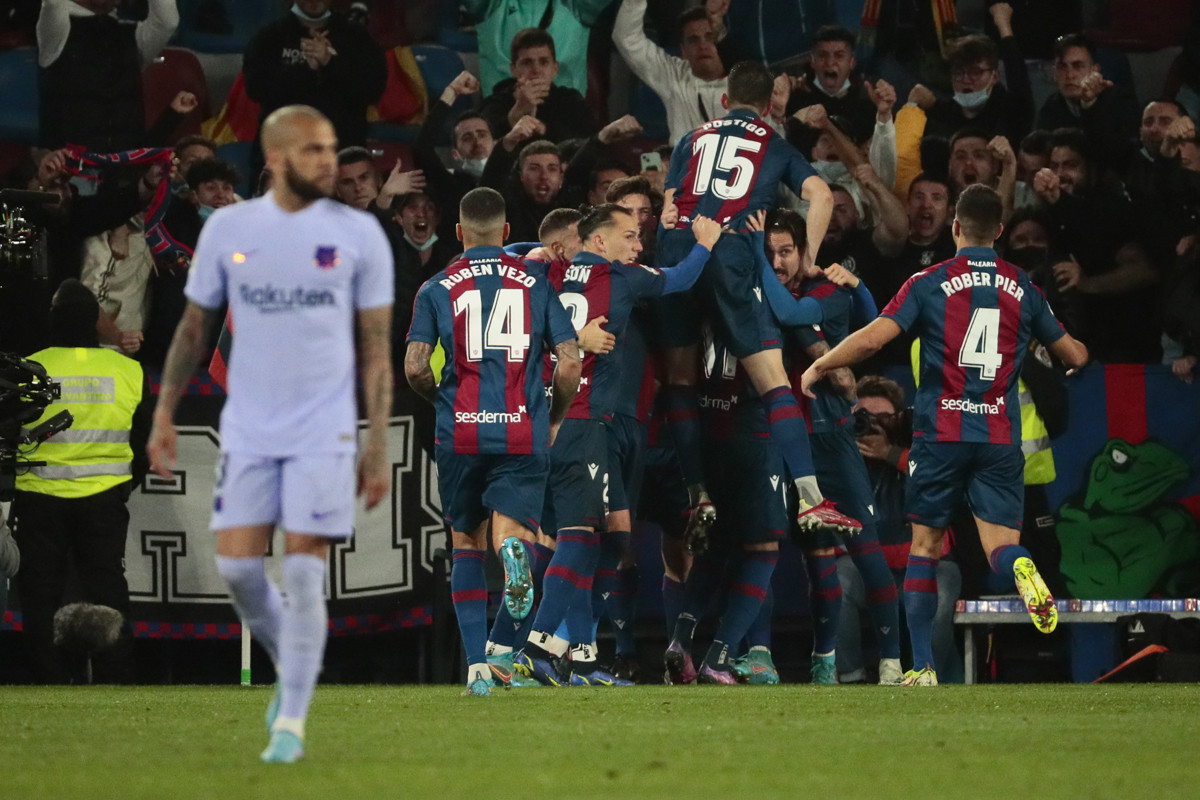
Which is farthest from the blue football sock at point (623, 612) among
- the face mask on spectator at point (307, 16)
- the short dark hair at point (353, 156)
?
the face mask on spectator at point (307, 16)

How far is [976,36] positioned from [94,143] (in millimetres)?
6409

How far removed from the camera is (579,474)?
9508 mm

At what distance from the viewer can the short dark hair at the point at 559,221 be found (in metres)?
10.2

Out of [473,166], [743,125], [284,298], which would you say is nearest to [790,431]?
[743,125]

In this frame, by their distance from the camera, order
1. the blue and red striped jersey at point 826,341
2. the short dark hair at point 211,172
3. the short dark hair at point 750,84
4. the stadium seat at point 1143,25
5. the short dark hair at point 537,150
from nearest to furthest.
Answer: the blue and red striped jersey at point 826,341 < the short dark hair at point 750,84 < the short dark hair at point 537,150 < the short dark hair at point 211,172 < the stadium seat at point 1143,25

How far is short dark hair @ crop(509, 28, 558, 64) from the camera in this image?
1251cm

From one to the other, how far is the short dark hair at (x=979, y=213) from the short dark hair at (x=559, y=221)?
7.21ft

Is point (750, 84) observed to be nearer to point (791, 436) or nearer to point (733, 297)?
point (733, 297)

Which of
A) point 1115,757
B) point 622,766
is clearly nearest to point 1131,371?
point 1115,757

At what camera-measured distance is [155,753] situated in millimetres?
5473

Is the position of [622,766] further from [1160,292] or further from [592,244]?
[1160,292]

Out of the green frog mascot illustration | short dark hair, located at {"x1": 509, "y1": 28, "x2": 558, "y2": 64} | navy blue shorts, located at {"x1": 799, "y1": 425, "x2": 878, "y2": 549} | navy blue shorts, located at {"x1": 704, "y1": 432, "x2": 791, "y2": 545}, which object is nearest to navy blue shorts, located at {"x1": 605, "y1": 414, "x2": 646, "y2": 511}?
navy blue shorts, located at {"x1": 704, "y1": 432, "x2": 791, "y2": 545}

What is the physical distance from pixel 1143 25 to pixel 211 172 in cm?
734

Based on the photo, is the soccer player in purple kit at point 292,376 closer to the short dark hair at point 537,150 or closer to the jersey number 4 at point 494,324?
the jersey number 4 at point 494,324
